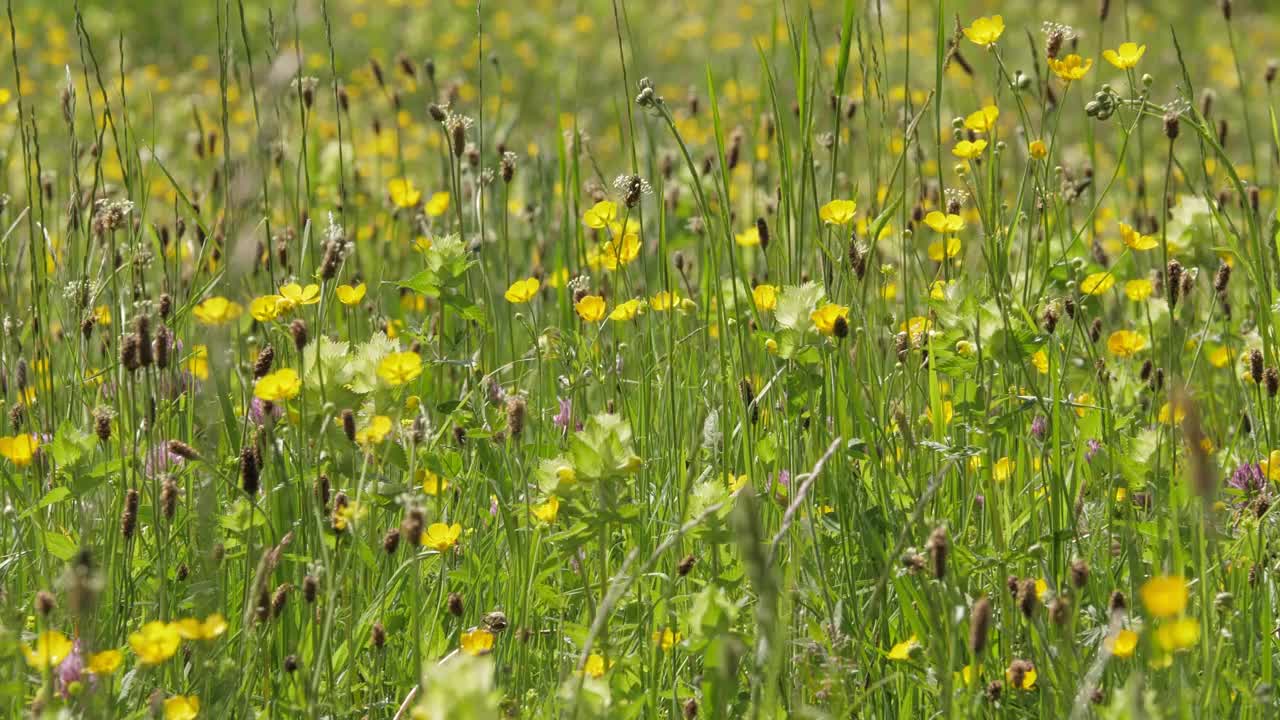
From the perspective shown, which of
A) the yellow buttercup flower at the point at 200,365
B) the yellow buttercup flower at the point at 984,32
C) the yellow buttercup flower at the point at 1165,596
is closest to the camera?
the yellow buttercup flower at the point at 1165,596

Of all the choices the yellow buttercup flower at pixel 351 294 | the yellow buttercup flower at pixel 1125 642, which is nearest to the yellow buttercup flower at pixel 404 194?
the yellow buttercup flower at pixel 351 294

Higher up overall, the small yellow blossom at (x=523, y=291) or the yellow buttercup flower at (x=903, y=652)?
the small yellow blossom at (x=523, y=291)

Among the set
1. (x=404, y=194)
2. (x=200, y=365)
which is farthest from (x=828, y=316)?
(x=404, y=194)

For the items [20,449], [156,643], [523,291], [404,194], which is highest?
[404,194]

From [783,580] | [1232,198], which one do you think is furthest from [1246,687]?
[1232,198]

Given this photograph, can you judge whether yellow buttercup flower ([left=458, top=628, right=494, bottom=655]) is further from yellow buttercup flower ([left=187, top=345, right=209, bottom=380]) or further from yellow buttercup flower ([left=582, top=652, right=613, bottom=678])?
yellow buttercup flower ([left=187, top=345, right=209, bottom=380])

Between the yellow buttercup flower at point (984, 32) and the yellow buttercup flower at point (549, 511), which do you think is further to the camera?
the yellow buttercup flower at point (984, 32)

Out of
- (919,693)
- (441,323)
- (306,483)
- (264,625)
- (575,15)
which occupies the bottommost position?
(919,693)

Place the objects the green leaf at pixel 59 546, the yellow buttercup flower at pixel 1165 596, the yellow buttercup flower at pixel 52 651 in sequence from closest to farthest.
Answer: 1. the yellow buttercup flower at pixel 1165 596
2. the yellow buttercup flower at pixel 52 651
3. the green leaf at pixel 59 546

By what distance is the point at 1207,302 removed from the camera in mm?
3127

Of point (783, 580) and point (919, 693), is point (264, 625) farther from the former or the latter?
point (919, 693)

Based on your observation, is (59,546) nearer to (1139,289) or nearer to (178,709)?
(178,709)

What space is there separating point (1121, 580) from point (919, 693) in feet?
1.06

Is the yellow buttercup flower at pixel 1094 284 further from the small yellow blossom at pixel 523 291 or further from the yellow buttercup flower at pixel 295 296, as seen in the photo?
the yellow buttercup flower at pixel 295 296
